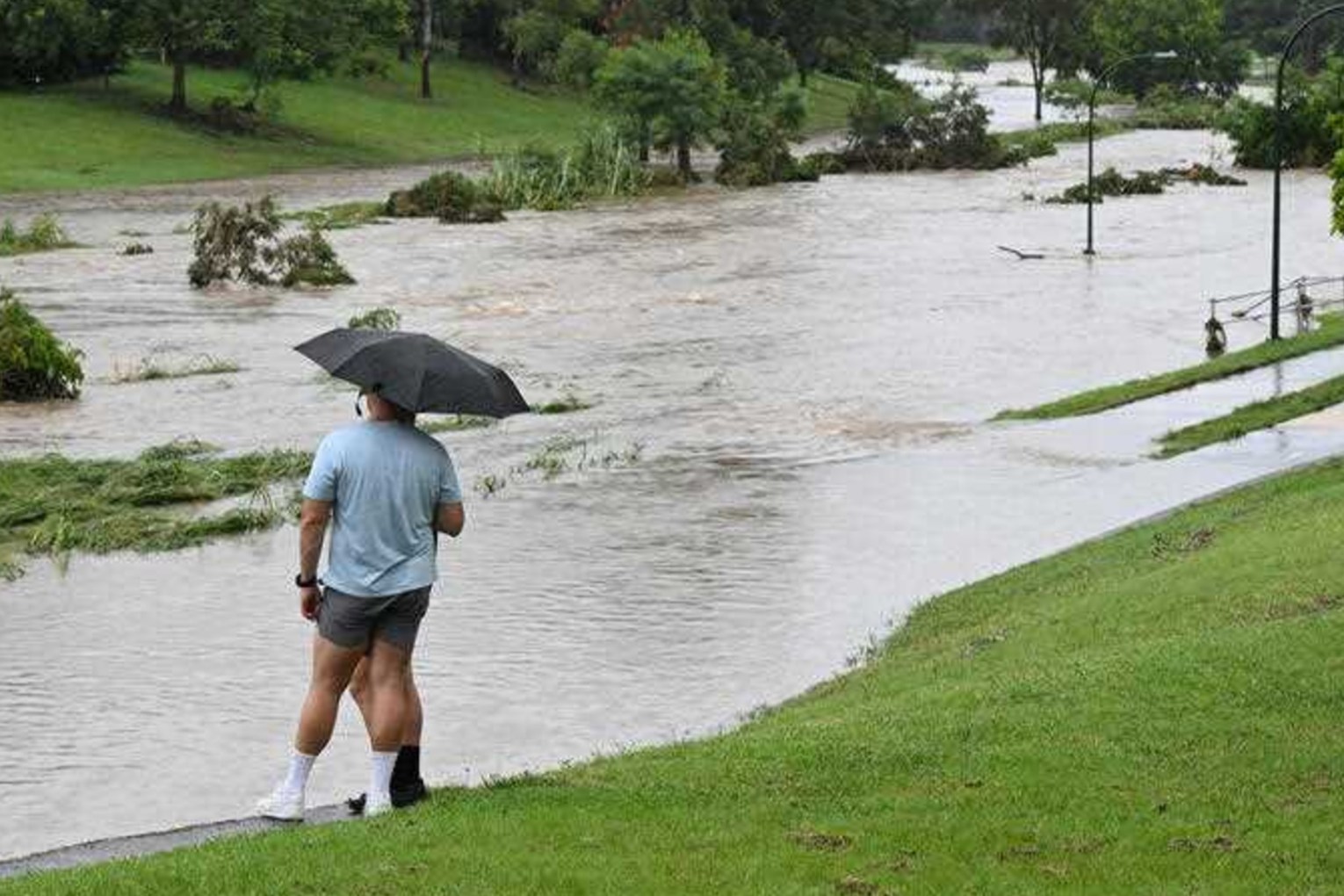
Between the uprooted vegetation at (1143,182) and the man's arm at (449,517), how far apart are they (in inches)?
2825

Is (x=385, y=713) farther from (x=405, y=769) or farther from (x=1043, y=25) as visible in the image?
(x=1043, y=25)

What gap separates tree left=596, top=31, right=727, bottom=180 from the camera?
90.1m

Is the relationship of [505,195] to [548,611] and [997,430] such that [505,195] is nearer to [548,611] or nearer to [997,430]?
[997,430]

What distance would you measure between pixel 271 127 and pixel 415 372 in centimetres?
8194

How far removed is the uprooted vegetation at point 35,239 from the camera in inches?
2368

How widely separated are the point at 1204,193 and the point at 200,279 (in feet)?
144

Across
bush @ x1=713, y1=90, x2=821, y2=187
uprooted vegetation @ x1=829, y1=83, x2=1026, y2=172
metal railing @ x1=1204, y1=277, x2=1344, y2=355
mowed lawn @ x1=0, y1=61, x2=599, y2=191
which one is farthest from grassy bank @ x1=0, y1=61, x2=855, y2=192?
metal railing @ x1=1204, y1=277, x2=1344, y2=355

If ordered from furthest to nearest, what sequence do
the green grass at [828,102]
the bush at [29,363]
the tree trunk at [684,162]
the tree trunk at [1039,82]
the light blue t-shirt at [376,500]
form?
the tree trunk at [1039,82] < the green grass at [828,102] < the tree trunk at [684,162] < the bush at [29,363] < the light blue t-shirt at [376,500]

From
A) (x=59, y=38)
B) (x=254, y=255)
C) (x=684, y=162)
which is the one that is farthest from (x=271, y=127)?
(x=254, y=255)

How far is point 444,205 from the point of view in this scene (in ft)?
237

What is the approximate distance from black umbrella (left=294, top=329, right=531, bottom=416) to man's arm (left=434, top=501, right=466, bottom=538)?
0.43 metres

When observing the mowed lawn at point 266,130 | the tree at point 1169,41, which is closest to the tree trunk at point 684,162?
the mowed lawn at point 266,130

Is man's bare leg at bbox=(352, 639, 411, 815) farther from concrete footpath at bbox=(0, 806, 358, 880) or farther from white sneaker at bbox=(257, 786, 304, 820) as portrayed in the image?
white sneaker at bbox=(257, 786, 304, 820)

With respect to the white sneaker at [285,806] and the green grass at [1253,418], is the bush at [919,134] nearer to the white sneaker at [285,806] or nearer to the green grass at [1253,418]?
the green grass at [1253,418]
